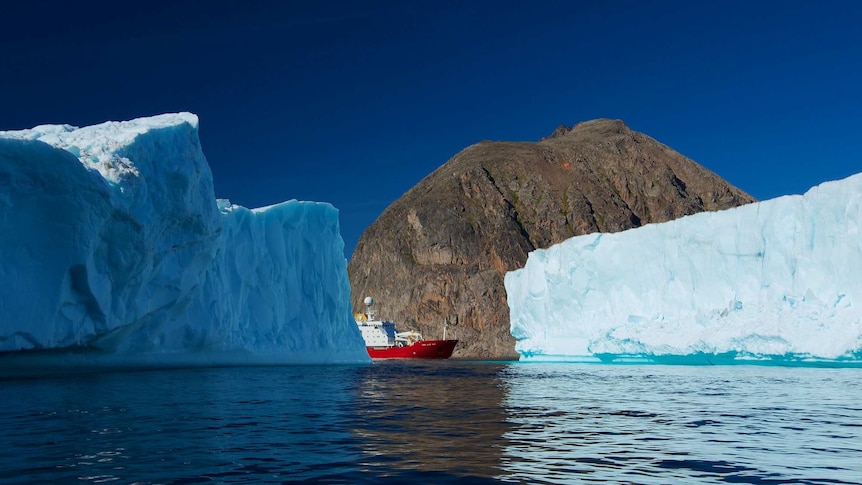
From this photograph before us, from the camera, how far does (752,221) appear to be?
29.0 metres

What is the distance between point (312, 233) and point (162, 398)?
21177mm

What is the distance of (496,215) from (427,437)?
90327mm

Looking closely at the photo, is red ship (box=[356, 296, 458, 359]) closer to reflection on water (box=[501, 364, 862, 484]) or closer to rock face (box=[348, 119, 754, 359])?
rock face (box=[348, 119, 754, 359])

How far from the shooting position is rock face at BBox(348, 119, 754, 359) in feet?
289

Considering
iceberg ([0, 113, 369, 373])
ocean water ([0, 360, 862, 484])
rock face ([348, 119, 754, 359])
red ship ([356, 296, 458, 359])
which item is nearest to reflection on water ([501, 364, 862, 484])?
ocean water ([0, 360, 862, 484])

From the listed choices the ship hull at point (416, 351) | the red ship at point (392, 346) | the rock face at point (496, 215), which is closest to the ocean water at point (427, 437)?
the red ship at point (392, 346)

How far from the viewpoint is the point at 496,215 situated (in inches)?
3868

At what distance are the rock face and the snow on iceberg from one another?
46016 mm

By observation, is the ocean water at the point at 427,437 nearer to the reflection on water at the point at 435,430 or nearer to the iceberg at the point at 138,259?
the reflection on water at the point at 435,430

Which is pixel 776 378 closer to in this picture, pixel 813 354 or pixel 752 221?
pixel 813 354

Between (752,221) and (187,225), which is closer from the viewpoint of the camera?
(187,225)

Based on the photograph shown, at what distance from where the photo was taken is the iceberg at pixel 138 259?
58.2 feet

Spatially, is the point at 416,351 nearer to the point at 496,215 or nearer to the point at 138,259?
the point at 496,215

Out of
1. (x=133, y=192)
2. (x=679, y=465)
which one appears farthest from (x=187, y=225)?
(x=679, y=465)
